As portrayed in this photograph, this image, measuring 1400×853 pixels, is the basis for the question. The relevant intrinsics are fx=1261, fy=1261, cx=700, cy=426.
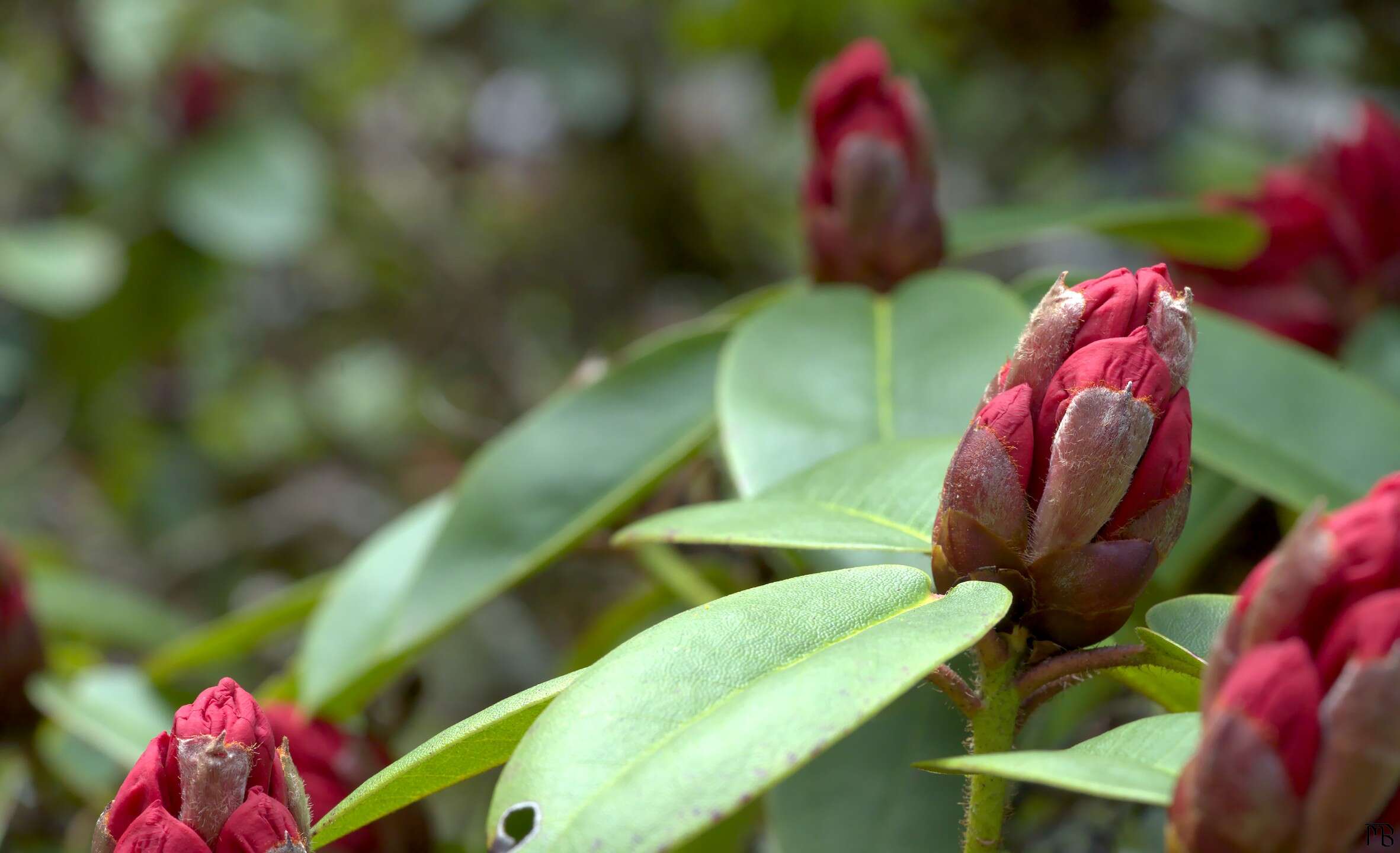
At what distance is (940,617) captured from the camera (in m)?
0.46

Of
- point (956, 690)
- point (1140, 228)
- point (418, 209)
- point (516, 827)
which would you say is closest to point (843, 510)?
point (956, 690)

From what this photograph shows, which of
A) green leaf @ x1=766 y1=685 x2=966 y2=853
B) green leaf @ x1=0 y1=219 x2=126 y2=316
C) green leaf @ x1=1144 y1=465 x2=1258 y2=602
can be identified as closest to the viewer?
green leaf @ x1=766 y1=685 x2=966 y2=853

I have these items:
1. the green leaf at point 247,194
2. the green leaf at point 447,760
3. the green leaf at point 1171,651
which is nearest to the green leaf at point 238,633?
the green leaf at point 447,760

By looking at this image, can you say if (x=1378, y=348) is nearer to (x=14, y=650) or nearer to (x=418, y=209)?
(x=14, y=650)

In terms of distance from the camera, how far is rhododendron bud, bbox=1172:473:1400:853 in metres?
0.39

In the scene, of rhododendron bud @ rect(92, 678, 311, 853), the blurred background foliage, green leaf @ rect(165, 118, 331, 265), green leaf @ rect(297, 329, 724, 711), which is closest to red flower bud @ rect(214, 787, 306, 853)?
rhododendron bud @ rect(92, 678, 311, 853)

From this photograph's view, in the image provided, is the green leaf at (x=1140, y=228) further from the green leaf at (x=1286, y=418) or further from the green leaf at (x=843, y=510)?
Answer: the green leaf at (x=843, y=510)

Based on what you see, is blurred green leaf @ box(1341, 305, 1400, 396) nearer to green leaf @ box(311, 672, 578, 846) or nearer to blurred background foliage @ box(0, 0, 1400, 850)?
blurred background foliage @ box(0, 0, 1400, 850)

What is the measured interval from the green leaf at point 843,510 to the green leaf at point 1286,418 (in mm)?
249

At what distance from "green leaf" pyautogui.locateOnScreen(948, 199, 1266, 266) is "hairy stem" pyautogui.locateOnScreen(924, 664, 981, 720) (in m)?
0.62

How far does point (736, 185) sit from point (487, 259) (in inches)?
25.0

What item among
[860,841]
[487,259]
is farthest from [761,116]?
[860,841]

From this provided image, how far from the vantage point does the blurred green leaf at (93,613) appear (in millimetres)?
1435

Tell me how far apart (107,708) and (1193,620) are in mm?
883
